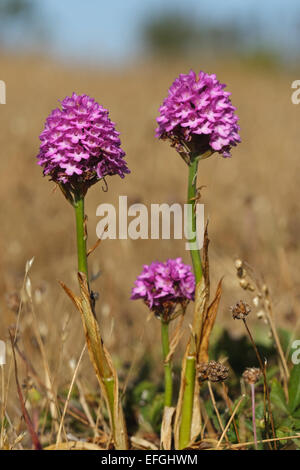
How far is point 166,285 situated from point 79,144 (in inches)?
18.3

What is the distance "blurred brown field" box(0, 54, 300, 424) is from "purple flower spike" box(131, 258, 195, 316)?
0.71 feet

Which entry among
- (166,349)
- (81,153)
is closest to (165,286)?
(166,349)

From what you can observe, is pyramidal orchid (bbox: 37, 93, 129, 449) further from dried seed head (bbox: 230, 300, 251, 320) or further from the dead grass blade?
dried seed head (bbox: 230, 300, 251, 320)

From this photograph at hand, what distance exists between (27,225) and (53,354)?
139 cm

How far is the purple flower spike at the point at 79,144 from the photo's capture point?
137 cm

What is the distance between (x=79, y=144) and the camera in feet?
4.57

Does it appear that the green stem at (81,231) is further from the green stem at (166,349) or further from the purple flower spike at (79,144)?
the green stem at (166,349)

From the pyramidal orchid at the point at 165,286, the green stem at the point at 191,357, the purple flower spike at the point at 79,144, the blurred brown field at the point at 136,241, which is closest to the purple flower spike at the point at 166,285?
the pyramidal orchid at the point at 165,286

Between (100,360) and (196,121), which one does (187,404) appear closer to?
(100,360)

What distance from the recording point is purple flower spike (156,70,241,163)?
55.2 inches

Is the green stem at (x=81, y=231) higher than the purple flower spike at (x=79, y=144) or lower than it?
lower

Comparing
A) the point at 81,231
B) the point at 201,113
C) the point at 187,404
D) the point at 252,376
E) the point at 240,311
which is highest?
the point at 201,113

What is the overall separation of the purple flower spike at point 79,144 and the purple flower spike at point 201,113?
0.15 metres
